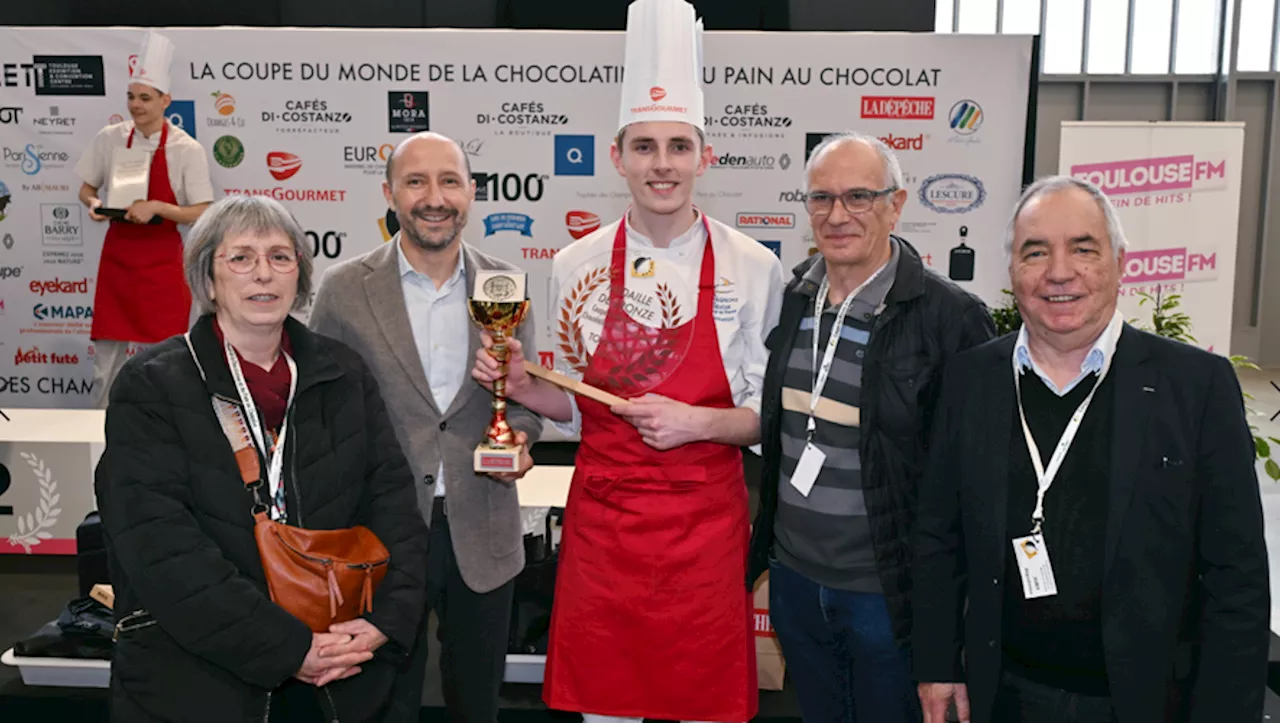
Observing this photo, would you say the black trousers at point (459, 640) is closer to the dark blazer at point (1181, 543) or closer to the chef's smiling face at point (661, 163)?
the chef's smiling face at point (661, 163)

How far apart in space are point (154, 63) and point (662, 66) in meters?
4.32

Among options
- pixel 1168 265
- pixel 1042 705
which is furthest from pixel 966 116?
pixel 1042 705

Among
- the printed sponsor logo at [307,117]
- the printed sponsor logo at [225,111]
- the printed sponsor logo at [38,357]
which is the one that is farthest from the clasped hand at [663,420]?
the printed sponsor logo at [38,357]

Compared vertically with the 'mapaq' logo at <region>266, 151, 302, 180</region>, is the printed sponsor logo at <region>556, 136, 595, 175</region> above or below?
above

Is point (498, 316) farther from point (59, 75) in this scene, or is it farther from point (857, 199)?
point (59, 75)

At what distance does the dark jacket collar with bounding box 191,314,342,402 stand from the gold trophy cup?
32cm

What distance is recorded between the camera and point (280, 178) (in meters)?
6.08

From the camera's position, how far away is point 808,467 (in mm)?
2021

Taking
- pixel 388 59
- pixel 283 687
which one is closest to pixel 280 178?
pixel 388 59

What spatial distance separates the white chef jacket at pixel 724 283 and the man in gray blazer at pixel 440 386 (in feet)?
0.85

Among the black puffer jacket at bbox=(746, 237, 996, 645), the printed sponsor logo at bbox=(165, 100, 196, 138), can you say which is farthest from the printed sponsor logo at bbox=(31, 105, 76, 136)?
the black puffer jacket at bbox=(746, 237, 996, 645)

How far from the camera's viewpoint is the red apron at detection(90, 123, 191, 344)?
17.8 feet

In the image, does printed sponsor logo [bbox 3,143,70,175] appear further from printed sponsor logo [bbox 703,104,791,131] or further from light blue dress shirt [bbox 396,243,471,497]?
light blue dress shirt [bbox 396,243,471,497]

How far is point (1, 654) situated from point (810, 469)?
110 inches
